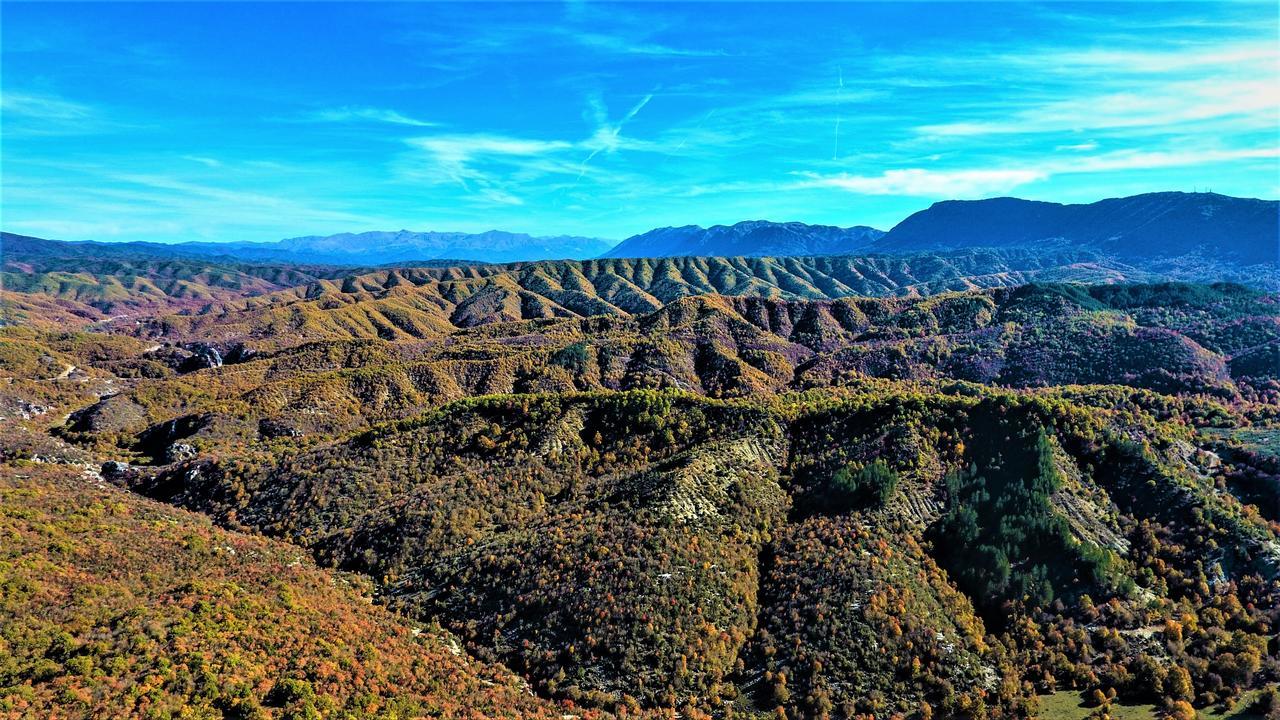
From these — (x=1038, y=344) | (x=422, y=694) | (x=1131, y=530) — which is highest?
(x=1038, y=344)

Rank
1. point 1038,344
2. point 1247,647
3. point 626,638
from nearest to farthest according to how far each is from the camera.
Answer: point 1247,647 → point 626,638 → point 1038,344

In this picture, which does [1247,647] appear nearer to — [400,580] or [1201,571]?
[1201,571]

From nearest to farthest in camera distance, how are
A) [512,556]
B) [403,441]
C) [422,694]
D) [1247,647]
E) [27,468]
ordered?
[422,694], [1247,647], [512,556], [27,468], [403,441]

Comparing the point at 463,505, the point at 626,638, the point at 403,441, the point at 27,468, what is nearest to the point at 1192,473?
the point at 626,638

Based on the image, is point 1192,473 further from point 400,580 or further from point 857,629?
point 400,580

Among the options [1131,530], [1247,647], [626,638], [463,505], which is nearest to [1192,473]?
[1131,530]

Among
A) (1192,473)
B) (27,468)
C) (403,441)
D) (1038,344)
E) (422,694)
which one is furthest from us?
(1038,344)

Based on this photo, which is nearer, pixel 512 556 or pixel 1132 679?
pixel 1132 679

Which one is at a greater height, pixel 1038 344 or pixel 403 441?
pixel 1038 344

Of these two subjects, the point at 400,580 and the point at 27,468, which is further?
the point at 27,468
